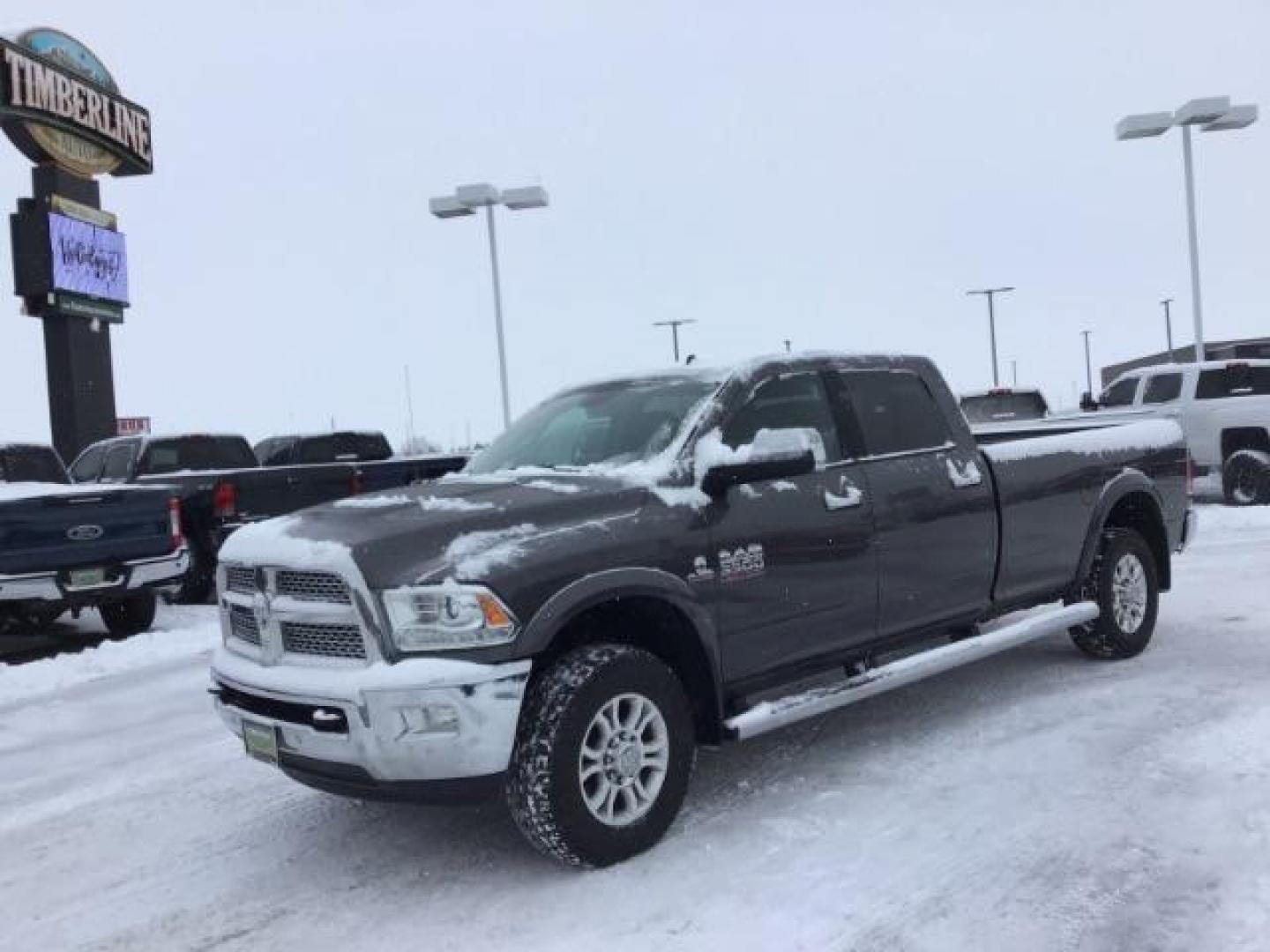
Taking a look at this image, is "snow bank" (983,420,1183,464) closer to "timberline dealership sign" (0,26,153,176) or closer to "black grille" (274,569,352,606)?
"black grille" (274,569,352,606)

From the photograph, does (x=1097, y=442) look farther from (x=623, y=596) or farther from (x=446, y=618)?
(x=446, y=618)

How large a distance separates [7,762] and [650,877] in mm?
4282

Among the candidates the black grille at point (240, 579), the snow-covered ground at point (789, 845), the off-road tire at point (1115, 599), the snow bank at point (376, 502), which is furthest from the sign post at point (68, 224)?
the off-road tire at point (1115, 599)

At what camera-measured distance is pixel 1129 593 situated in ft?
23.0

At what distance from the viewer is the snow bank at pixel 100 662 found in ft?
27.3

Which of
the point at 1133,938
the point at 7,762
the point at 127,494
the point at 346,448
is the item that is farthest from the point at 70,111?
the point at 1133,938

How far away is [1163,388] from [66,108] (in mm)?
20055

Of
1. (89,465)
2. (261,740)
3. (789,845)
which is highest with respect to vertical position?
(89,465)

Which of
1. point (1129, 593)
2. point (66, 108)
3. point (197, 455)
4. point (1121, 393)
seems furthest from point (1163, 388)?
point (66, 108)

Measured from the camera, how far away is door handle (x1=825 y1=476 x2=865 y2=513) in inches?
198

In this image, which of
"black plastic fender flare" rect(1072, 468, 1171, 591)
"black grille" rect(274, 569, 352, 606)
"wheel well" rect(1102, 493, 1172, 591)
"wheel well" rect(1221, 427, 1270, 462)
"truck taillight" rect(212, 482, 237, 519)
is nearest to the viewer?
"black grille" rect(274, 569, 352, 606)

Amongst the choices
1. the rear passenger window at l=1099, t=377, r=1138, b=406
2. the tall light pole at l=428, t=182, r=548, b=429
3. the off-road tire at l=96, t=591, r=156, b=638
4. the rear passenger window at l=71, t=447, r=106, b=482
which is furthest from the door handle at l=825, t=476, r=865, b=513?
the tall light pole at l=428, t=182, r=548, b=429

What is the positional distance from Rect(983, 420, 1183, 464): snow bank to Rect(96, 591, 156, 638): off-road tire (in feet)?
26.7

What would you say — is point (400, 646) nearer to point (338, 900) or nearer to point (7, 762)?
point (338, 900)
